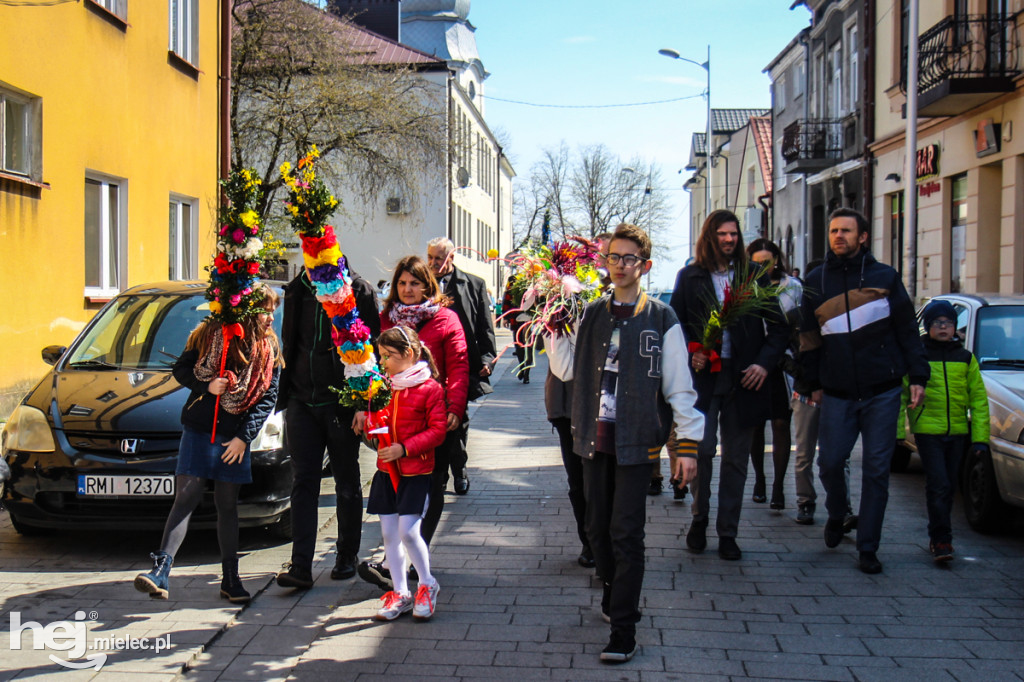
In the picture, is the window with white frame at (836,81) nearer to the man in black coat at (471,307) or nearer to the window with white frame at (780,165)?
the window with white frame at (780,165)

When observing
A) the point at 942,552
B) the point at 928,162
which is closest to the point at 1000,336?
the point at 942,552

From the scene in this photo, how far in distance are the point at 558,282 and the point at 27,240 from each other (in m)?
8.43

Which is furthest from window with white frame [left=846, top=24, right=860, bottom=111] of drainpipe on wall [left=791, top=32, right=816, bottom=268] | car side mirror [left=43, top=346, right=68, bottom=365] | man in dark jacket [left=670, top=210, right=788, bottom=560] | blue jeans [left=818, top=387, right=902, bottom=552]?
car side mirror [left=43, top=346, right=68, bottom=365]

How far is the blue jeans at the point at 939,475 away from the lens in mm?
5875

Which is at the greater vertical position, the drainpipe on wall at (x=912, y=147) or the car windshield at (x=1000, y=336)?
the drainpipe on wall at (x=912, y=147)

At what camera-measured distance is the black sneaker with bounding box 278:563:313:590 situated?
5227mm

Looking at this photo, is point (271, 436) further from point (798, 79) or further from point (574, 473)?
point (798, 79)

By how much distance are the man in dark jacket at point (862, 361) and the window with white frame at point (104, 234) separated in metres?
9.98

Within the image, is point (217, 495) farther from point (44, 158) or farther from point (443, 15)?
point (443, 15)

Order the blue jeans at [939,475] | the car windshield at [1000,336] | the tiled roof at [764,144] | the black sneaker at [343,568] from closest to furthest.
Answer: the black sneaker at [343,568], the blue jeans at [939,475], the car windshield at [1000,336], the tiled roof at [764,144]

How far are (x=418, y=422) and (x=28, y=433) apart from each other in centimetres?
271

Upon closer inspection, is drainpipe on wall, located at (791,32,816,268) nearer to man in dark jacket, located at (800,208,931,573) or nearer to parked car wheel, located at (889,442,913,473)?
parked car wheel, located at (889,442,913,473)

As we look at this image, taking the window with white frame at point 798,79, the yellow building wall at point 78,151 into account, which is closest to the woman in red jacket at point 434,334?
the yellow building wall at point 78,151

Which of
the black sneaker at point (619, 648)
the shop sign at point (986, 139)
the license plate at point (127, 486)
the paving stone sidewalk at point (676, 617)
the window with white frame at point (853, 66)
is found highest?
the window with white frame at point (853, 66)
